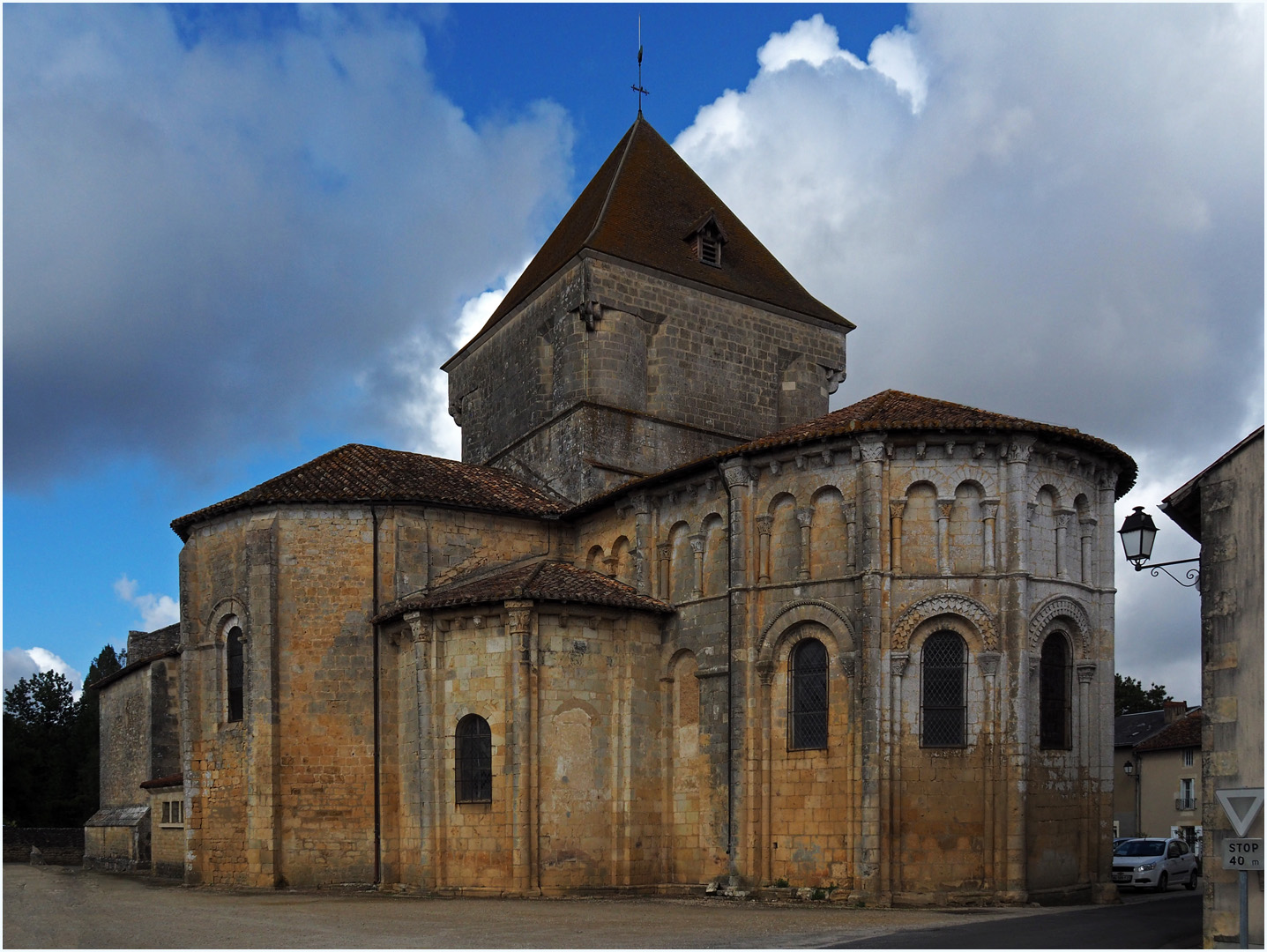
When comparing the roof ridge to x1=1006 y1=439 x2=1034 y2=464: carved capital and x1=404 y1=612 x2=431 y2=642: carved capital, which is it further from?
x1=1006 y1=439 x2=1034 y2=464: carved capital

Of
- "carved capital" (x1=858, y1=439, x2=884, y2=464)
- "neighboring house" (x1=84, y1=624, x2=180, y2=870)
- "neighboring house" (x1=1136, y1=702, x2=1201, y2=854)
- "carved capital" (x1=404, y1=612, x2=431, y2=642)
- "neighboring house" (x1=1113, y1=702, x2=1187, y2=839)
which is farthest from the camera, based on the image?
"neighboring house" (x1=1113, y1=702, x2=1187, y2=839)

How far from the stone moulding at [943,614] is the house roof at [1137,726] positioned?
32.9 m

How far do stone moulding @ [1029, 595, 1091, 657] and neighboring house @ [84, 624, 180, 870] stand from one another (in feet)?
77.8

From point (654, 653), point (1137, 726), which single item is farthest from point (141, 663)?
point (1137, 726)

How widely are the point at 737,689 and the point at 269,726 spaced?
9686 mm

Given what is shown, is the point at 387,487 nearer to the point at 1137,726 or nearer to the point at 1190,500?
the point at 1190,500

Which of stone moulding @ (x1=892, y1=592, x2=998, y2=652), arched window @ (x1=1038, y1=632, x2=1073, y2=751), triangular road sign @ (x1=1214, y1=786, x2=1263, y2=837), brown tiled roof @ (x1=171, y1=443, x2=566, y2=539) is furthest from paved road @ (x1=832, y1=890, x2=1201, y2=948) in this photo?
brown tiled roof @ (x1=171, y1=443, x2=566, y2=539)

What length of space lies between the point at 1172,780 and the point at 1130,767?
2731 millimetres

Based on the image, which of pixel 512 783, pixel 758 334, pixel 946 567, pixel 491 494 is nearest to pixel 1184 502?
pixel 946 567

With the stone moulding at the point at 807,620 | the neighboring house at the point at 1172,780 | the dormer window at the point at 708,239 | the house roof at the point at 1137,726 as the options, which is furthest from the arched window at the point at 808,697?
the house roof at the point at 1137,726

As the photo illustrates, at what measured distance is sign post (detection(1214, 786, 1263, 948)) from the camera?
12086 millimetres

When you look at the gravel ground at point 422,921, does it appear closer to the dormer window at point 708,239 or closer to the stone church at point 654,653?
the stone church at point 654,653

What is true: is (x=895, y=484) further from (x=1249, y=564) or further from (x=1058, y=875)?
(x=1249, y=564)

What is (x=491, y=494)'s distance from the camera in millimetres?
28922
